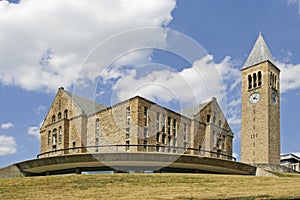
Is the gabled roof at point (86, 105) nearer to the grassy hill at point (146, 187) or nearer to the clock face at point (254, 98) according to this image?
the grassy hill at point (146, 187)

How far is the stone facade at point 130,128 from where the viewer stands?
56469 millimetres

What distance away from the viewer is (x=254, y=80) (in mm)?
87125

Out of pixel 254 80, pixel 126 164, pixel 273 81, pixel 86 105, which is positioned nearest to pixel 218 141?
pixel 86 105

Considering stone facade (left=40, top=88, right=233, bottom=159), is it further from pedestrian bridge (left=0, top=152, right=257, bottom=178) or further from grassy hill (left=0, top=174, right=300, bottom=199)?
grassy hill (left=0, top=174, right=300, bottom=199)

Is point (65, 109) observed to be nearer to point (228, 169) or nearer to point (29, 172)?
point (29, 172)

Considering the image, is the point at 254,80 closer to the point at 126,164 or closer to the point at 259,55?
the point at 259,55

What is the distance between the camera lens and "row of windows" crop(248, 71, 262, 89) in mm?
86131

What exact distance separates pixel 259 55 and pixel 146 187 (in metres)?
65.1

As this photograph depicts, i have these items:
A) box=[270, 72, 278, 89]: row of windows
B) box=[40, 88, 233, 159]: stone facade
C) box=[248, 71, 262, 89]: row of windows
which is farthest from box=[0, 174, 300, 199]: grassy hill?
box=[270, 72, 278, 89]: row of windows

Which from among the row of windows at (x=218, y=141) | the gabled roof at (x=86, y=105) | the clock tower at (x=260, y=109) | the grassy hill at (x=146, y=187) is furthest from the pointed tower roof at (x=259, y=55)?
the grassy hill at (x=146, y=187)

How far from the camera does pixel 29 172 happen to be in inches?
1668

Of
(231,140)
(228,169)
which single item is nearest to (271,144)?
(231,140)

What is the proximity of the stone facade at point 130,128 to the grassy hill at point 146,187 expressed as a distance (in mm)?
20794

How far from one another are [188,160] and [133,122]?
19.5 meters
